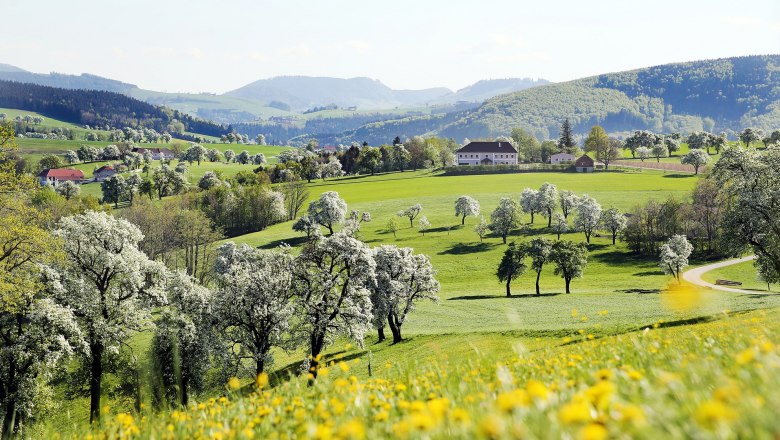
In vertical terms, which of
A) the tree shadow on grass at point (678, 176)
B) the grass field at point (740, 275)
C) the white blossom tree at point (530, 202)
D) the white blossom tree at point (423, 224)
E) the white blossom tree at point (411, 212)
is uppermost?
the tree shadow on grass at point (678, 176)

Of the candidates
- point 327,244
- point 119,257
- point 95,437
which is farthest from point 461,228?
point 95,437

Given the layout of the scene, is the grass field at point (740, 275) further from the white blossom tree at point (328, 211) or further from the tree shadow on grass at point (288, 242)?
the tree shadow on grass at point (288, 242)

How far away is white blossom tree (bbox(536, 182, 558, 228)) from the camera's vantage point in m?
122

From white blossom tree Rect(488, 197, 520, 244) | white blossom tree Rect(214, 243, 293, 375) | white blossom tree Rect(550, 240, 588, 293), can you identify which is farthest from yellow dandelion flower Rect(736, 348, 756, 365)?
white blossom tree Rect(488, 197, 520, 244)

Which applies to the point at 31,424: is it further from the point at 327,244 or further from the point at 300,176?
the point at 300,176

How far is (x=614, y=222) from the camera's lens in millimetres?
108250

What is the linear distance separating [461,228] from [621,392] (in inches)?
4704

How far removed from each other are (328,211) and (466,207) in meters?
33.7

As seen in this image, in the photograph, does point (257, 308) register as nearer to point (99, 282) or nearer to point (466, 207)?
point (99, 282)

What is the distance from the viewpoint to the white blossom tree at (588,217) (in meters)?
109

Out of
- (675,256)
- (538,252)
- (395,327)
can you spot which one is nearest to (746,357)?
(395,327)

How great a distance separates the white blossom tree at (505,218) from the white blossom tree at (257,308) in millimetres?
78260

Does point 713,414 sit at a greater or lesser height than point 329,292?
greater

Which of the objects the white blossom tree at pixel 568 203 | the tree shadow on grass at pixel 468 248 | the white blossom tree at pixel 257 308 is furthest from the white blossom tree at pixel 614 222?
the white blossom tree at pixel 257 308
